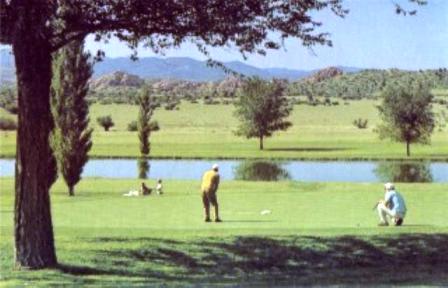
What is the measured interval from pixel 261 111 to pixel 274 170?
3564 cm

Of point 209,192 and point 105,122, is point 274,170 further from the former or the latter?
point 105,122

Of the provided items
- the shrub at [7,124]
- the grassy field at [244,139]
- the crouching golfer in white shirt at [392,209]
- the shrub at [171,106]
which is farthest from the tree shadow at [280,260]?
the shrub at [171,106]

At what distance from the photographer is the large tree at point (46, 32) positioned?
52.5ft

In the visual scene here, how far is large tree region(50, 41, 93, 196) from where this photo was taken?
133ft

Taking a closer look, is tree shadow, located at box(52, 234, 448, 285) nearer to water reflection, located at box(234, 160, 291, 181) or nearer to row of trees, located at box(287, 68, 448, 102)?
water reflection, located at box(234, 160, 291, 181)

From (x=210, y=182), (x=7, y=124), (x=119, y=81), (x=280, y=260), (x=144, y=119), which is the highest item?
(x=119, y=81)

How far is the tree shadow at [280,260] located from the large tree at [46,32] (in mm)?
916

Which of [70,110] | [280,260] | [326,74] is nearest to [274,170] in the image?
[70,110]

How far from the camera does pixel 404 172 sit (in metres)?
64.2

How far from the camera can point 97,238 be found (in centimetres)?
1920

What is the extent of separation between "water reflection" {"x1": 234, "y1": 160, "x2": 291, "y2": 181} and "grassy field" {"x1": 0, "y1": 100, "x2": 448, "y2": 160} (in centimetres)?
785

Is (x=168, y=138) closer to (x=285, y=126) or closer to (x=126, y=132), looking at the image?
(x=126, y=132)

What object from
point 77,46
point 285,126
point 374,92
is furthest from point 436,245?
point 374,92

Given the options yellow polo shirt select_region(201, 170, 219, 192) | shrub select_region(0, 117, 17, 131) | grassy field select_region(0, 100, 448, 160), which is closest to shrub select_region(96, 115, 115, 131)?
grassy field select_region(0, 100, 448, 160)
